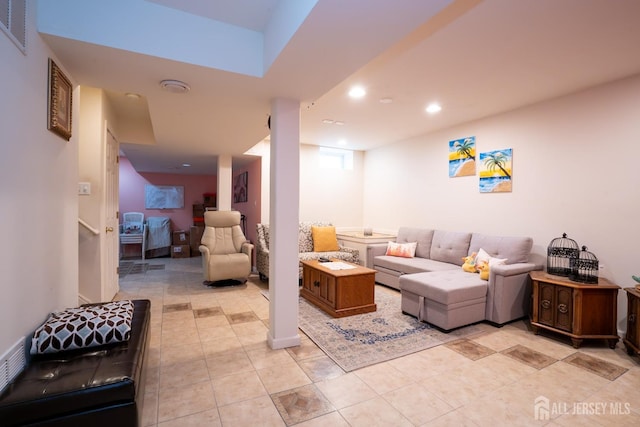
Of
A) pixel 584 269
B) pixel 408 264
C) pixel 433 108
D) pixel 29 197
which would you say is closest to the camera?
pixel 29 197

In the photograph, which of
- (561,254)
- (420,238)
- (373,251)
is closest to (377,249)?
(373,251)

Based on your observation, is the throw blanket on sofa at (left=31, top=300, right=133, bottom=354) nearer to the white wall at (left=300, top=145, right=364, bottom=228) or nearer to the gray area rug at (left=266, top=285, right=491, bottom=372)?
the gray area rug at (left=266, top=285, right=491, bottom=372)

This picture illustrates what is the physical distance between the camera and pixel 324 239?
5.00 metres

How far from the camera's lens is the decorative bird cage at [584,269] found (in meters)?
2.66

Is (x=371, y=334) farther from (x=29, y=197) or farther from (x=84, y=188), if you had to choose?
(x=84, y=188)

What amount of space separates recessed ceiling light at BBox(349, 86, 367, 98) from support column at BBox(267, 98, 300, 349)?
0.75m

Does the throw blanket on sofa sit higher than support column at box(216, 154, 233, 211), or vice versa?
support column at box(216, 154, 233, 211)

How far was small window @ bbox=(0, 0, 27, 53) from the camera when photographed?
4.17 feet

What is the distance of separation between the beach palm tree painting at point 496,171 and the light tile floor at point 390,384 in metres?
1.72

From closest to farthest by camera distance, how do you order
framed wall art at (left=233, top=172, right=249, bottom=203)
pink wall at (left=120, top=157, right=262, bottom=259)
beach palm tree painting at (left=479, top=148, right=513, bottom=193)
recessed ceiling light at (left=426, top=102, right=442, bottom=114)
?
recessed ceiling light at (left=426, top=102, right=442, bottom=114), beach palm tree painting at (left=479, top=148, right=513, bottom=193), pink wall at (left=120, top=157, right=262, bottom=259), framed wall art at (left=233, top=172, right=249, bottom=203)

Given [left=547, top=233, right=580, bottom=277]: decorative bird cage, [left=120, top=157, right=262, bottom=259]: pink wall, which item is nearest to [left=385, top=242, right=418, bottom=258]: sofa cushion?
[left=547, top=233, right=580, bottom=277]: decorative bird cage

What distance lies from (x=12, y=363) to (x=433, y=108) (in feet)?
13.2

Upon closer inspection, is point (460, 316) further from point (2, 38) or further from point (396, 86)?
point (2, 38)

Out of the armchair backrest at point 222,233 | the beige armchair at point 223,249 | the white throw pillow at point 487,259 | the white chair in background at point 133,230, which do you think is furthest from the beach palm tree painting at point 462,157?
the white chair in background at point 133,230
